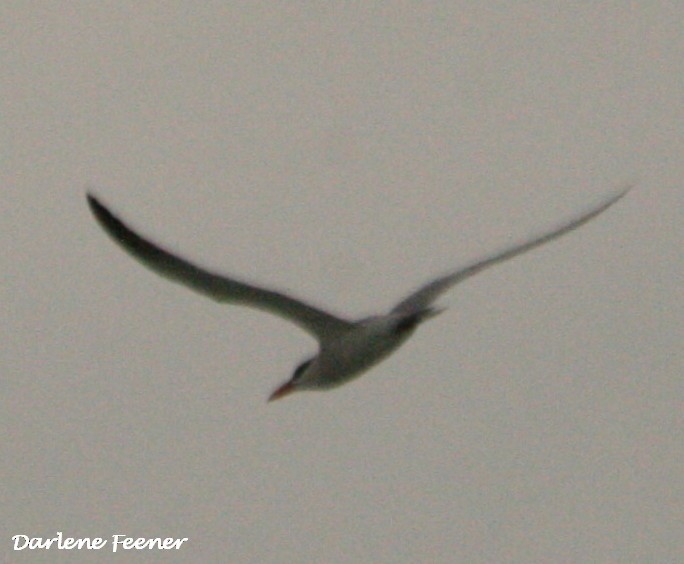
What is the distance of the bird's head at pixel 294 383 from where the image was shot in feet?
61.9

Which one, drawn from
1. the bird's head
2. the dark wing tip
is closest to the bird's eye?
the bird's head

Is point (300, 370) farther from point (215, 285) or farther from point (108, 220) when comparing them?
point (108, 220)

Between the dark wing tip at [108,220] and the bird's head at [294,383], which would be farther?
the bird's head at [294,383]

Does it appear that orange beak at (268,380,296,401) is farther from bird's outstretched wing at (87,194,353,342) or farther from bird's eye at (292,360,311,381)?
bird's outstretched wing at (87,194,353,342)

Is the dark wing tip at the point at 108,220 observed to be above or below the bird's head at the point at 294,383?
above

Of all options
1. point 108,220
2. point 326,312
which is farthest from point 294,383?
point 108,220

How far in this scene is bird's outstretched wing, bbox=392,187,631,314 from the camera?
60.1 ft

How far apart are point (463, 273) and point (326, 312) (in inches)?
35.6

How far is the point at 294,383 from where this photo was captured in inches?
750

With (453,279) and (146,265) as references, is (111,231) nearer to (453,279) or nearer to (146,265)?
(146,265)

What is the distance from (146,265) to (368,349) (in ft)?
4.99

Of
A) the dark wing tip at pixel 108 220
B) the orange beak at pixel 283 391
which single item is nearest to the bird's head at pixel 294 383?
the orange beak at pixel 283 391

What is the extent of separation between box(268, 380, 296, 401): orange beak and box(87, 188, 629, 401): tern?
0.75ft

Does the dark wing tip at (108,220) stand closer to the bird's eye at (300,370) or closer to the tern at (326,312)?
the tern at (326,312)
